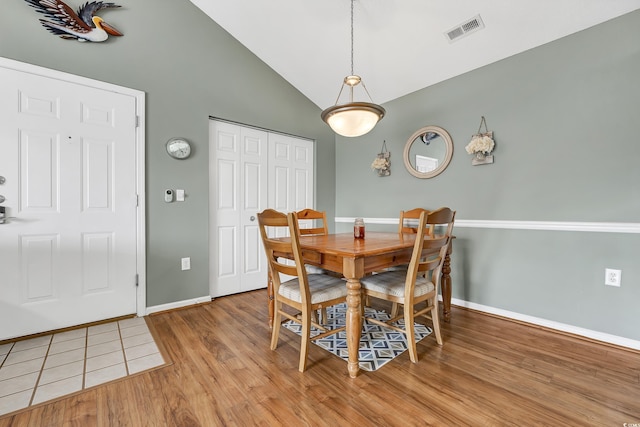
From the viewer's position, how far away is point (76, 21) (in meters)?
2.13

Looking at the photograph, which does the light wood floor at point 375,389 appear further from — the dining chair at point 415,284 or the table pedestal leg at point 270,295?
the dining chair at point 415,284

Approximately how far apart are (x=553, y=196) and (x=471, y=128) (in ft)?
3.10

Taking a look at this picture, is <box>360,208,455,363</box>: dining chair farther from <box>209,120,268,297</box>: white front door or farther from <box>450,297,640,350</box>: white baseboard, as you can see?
<box>209,120,268,297</box>: white front door

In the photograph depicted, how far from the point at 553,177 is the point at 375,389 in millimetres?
2206

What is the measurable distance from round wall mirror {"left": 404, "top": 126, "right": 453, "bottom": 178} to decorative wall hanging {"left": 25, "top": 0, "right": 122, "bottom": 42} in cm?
308

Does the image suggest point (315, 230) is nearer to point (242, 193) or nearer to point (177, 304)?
point (242, 193)

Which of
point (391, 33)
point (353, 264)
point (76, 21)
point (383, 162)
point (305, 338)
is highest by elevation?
point (391, 33)

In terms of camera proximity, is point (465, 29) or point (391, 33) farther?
point (391, 33)

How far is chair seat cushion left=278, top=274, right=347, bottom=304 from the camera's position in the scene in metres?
1.67

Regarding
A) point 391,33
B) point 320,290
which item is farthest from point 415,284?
point 391,33

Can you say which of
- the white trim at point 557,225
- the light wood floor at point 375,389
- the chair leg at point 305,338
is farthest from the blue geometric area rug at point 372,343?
the white trim at point 557,225

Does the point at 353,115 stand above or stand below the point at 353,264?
above

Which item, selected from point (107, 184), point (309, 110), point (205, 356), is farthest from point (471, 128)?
point (107, 184)

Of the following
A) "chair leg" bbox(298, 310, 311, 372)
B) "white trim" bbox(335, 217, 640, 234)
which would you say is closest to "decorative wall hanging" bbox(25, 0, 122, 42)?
"chair leg" bbox(298, 310, 311, 372)
